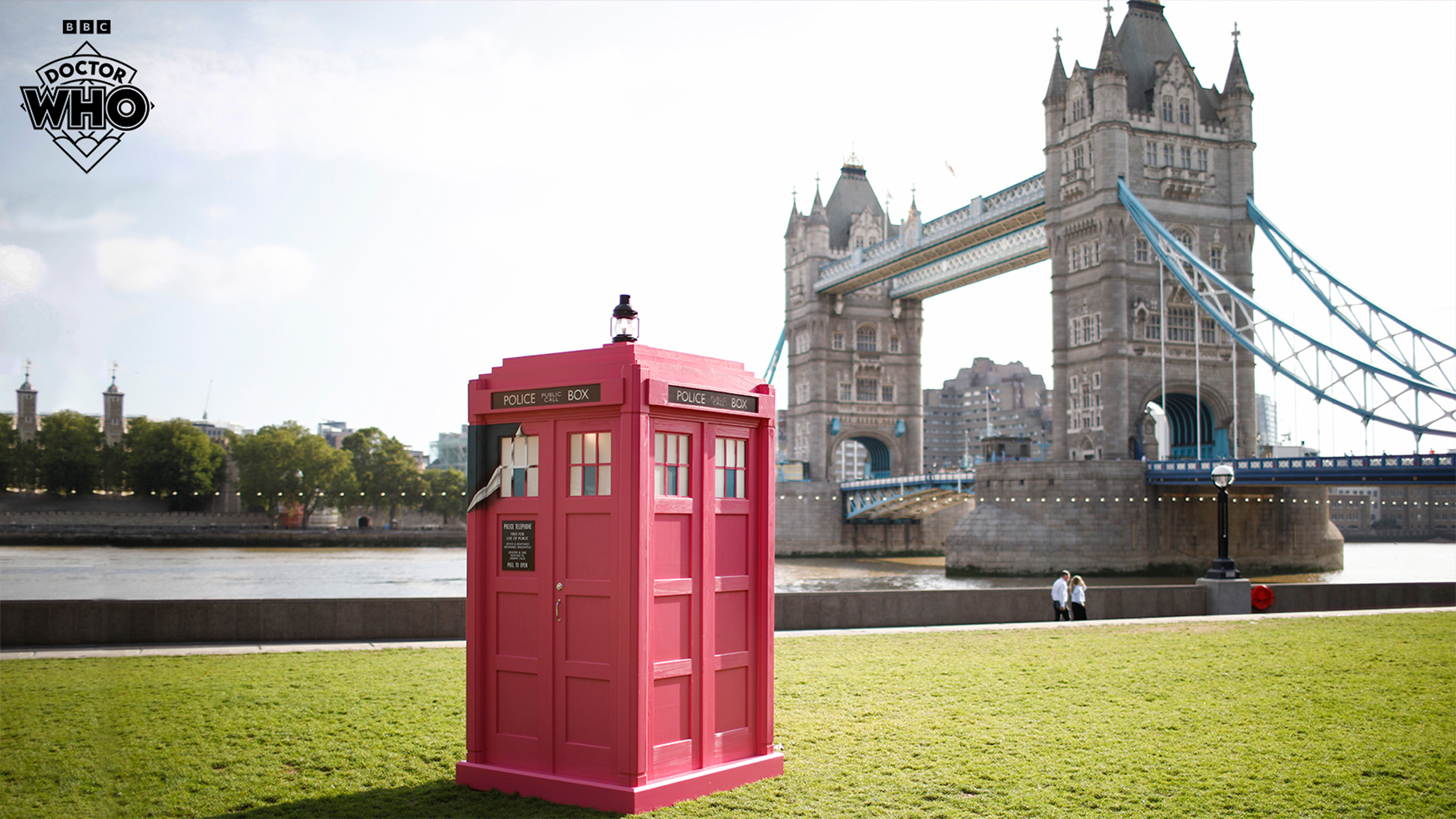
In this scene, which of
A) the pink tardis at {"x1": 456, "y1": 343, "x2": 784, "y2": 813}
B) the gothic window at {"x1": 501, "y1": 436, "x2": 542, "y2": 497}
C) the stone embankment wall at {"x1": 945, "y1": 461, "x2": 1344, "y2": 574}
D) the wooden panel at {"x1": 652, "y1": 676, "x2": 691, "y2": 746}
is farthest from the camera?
the stone embankment wall at {"x1": 945, "y1": 461, "x2": 1344, "y2": 574}

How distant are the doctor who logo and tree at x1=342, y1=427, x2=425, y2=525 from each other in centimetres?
8209

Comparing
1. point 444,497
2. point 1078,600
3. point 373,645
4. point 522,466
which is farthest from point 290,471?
point 522,466

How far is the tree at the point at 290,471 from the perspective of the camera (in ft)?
254

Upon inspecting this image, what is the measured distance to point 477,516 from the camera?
22.1 ft

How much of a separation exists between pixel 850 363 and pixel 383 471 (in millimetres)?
40636

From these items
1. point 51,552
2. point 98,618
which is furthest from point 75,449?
point 98,618

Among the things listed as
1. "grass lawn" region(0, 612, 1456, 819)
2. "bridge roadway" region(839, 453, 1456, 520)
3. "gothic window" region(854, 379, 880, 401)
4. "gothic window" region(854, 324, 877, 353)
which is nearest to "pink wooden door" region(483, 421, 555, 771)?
"grass lawn" region(0, 612, 1456, 819)

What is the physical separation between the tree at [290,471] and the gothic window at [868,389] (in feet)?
133

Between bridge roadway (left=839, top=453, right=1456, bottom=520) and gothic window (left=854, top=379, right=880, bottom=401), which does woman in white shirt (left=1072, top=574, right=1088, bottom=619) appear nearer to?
bridge roadway (left=839, top=453, right=1456, bottom=520)

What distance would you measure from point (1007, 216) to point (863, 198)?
25844 millimetres

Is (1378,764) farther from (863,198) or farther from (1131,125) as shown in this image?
(863,198)

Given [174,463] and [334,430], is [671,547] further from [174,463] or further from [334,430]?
[334,430]

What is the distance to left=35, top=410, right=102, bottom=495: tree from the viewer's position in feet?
40.7

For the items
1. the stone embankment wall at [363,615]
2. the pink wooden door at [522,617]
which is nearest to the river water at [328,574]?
the stone embankment wall at [363,615]
